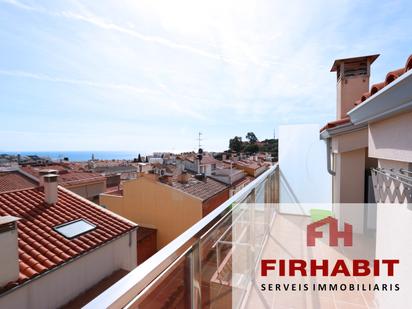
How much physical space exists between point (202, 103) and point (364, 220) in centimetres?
1441

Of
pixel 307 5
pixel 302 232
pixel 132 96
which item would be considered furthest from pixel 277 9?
pixel 132 96

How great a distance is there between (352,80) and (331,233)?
3.20 meters

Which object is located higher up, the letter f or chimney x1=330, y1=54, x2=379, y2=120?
chimney x1=330, y1=54, x2=379, y2=120

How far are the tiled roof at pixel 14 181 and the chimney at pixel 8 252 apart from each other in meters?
9.31

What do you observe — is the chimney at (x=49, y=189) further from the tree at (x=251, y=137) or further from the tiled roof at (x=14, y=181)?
the tree at (x=251, y=137)

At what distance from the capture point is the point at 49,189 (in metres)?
6.98

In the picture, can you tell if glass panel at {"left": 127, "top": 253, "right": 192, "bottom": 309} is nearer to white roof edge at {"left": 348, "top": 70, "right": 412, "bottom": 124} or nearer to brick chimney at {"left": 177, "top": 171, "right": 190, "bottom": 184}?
white roof edge at {"left": 348, "top": 70, "right": 412, "bottom": 124}

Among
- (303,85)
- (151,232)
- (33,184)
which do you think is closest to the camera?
(303,85)

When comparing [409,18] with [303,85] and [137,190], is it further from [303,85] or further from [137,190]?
[137,190]

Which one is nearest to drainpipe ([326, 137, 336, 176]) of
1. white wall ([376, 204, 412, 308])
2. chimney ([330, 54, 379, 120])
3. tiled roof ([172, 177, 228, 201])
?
chimney ([330, 54, 379, 120])

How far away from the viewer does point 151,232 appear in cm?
1099

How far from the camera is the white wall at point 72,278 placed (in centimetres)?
434

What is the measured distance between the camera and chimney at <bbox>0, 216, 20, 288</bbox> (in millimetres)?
Result: 4047

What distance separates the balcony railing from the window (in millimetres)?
5327
